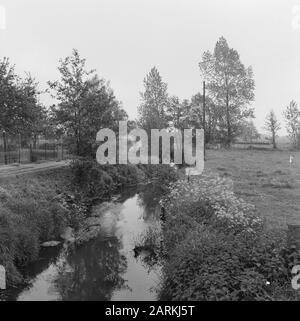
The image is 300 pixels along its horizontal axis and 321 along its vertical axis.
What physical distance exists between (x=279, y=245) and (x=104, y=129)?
63.6 feet

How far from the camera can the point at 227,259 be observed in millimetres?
9914

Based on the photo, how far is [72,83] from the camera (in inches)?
1088

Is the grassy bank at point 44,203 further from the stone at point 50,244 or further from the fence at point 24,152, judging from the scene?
the fence at point 24,152

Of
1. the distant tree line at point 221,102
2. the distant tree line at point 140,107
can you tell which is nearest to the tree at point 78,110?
the distant tree line at point 140,107

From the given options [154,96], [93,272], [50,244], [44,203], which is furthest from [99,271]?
[154,96]

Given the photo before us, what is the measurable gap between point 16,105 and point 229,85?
128ft

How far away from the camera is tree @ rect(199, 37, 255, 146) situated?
55938 mm

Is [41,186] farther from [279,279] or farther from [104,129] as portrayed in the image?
[279,279]

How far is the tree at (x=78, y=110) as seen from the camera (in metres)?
27.2

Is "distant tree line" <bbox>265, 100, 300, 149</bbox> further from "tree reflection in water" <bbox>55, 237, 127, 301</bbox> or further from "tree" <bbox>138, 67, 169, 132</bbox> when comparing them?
"tree reflection in water" <bbox>55, 237, 127, 301</bbox>

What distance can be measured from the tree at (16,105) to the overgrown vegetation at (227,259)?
46.9ft

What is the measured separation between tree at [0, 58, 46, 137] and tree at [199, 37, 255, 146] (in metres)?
36.6

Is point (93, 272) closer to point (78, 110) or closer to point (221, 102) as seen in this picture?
point (78, 110)

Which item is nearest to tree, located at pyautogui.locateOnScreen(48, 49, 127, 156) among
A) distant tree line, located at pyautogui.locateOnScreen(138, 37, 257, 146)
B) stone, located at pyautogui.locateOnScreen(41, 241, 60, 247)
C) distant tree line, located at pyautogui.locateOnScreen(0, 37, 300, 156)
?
distant tree line, located at pyautogui.locateOnScreen(0, 37, 300, 156)
